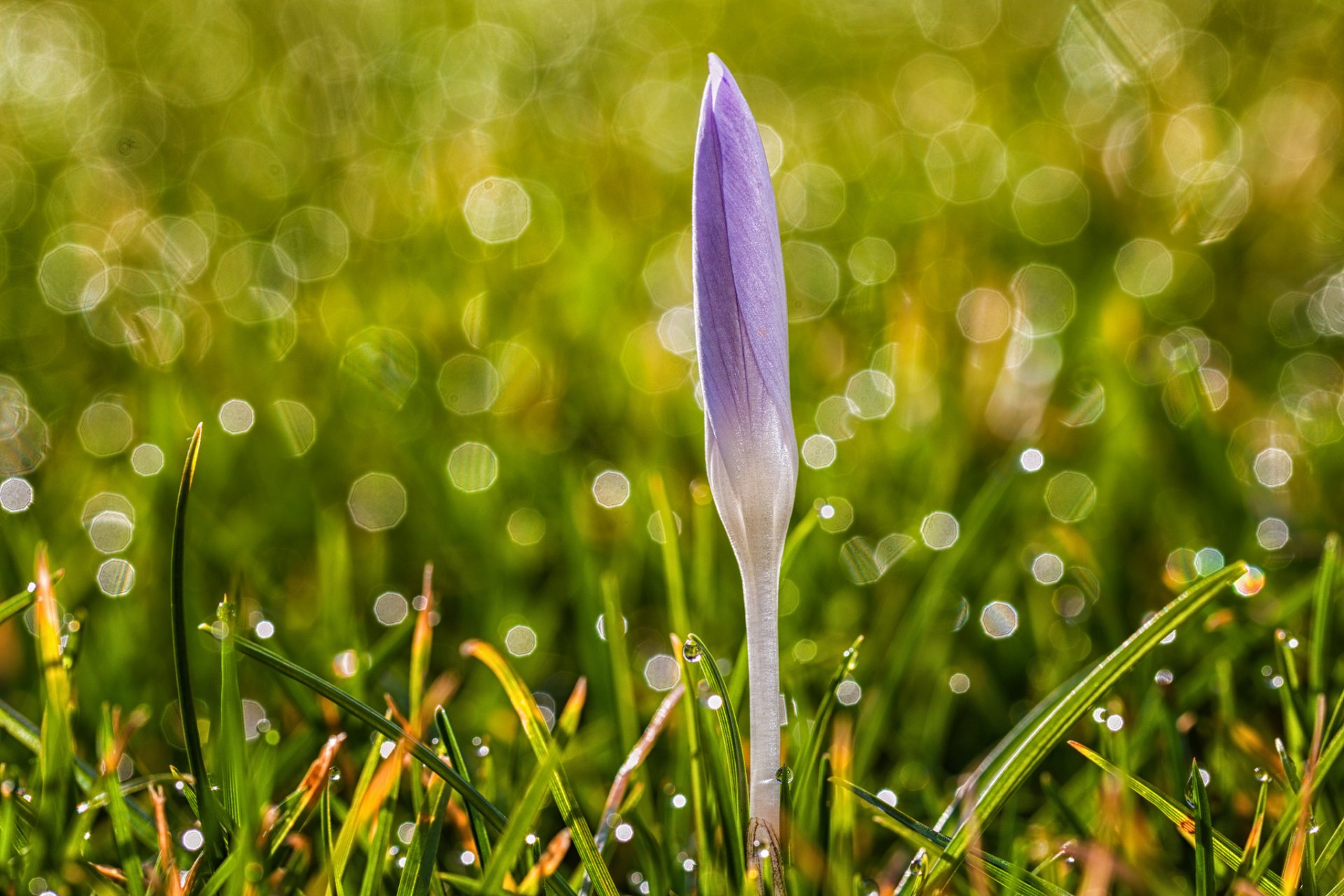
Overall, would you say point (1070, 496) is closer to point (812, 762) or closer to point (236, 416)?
point (812, 762)

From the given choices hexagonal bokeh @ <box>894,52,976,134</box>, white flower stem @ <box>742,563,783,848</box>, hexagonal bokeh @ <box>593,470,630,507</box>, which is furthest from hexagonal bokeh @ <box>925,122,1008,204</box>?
white flower stem @ <box>742,563,783,848</box>

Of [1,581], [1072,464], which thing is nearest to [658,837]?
[1,581]

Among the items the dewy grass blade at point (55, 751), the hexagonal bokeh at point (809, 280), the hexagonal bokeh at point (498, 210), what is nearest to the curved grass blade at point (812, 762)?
the dewy grass blade at point (55, 751)

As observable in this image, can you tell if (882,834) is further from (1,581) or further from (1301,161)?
(1301,161)

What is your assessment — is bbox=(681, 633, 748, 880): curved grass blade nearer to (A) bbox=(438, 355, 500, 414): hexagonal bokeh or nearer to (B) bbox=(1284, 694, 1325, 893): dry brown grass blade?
(B) bbox=(1284, 694, 1325, 893): dry brown grass blade

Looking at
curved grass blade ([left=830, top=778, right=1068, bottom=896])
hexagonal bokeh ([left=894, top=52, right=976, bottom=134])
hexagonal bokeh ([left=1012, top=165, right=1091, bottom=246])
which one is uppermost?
hexagonal bokeh ([left=894, top=52, right=976, bottom=134])

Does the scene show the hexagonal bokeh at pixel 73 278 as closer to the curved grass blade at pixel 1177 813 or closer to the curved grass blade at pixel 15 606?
the curved grass blade at pixel 15 606
